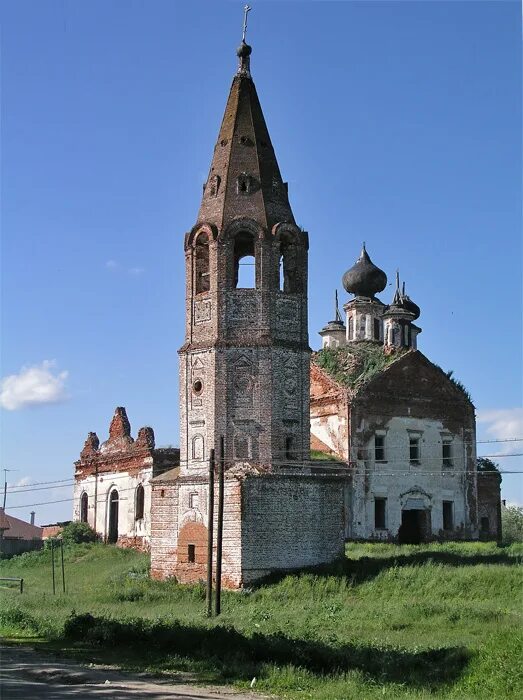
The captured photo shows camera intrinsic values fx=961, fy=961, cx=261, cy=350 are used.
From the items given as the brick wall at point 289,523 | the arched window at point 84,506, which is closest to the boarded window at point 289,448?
the brick wall at point 289,523

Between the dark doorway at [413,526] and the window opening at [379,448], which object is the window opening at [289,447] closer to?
the window opening at [379,448]

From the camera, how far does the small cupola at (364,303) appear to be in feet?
160

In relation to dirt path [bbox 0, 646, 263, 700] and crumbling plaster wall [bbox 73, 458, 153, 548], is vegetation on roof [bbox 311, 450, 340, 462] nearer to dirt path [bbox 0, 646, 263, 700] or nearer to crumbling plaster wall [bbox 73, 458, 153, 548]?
crumbling plaster wall [bbox 73, 458, 153, 548]

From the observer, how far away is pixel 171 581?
2944 cm

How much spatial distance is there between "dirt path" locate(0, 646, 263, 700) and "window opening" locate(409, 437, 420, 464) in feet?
82.2

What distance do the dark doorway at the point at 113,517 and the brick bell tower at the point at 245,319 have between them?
1414 cm

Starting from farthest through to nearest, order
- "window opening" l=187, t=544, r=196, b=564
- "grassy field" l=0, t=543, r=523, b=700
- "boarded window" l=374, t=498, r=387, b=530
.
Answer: "boarded window" l=374, t=498, r=387, b=530, "window opening" l=187, t=544, r=196, b=564, "grassy field" l=0, t=543, r=523, b=700

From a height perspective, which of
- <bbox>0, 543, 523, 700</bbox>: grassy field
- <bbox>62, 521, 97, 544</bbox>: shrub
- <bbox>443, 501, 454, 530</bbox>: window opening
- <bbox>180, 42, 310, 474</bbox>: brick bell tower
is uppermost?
<bbox>180, 42, 310, 474</bbox>: brick bell tower

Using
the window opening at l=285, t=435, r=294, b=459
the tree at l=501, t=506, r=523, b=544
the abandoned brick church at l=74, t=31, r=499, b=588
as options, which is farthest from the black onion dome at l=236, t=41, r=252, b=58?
the tree at l=501, t=506, r=523, b=544

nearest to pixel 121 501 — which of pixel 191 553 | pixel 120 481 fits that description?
pixel 120 481

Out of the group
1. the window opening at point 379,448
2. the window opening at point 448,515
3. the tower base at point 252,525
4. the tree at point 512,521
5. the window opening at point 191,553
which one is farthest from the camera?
the tree at point 512,521

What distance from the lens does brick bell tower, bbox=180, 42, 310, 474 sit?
1144 inches

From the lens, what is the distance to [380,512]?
3925cm

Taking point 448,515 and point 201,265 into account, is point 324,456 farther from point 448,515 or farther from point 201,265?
point 201,265
